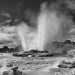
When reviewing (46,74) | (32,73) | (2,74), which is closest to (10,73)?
(2,74)

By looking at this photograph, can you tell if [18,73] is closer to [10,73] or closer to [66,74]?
[10,73]

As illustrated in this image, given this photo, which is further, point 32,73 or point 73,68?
point 73,68

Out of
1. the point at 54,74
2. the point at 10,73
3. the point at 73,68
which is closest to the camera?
the point at 54,74

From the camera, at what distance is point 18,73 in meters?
34.1

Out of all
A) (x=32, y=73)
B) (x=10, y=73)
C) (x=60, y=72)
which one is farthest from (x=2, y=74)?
(x=60, y=72)

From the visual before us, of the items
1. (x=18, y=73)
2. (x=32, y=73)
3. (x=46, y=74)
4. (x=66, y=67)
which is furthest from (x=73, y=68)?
(x=18, y=73)

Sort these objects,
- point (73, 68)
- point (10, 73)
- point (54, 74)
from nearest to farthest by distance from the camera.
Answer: point (54, 74), point (10, 73), point (73, 68)

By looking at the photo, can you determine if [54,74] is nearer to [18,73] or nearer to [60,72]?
[60,72]

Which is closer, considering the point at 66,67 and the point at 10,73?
the point at 10,73

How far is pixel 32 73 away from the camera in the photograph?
34688 mm

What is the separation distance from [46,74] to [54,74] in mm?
1881

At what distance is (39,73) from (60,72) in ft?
17.2

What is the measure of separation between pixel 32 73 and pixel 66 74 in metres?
8.14

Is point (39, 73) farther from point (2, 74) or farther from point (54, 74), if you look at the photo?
point (2, 74)
